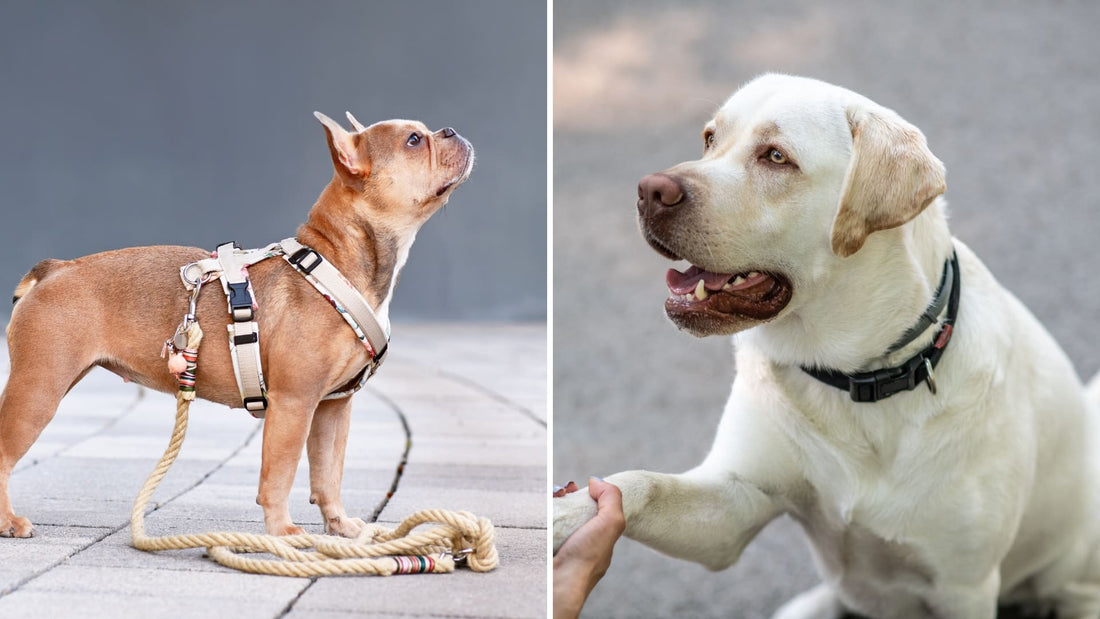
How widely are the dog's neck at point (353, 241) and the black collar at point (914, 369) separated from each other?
112 centimetres

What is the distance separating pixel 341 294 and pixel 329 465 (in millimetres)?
478

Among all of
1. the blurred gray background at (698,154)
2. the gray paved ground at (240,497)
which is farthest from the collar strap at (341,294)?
the blurred gray background at (698,154)

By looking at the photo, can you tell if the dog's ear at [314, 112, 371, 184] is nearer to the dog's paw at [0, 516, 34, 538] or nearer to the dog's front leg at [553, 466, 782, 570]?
the dog's front leg at [553, 466, 782, 570]

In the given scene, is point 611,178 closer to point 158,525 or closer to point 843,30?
point 843,30

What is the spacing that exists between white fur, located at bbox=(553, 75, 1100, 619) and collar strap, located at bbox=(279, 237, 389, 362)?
63cm

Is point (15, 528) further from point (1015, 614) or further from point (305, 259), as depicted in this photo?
point (1015, 614)

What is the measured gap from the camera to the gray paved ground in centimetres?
213

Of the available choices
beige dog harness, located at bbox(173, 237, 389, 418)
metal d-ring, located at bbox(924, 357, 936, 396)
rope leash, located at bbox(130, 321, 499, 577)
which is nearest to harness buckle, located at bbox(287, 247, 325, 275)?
beige dog harness, located at bbox(173, 237, 389, 418)

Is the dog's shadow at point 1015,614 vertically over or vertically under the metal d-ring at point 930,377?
under

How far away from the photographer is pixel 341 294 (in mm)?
2484

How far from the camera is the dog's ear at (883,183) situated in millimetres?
2160

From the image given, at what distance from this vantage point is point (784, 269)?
2.27 m

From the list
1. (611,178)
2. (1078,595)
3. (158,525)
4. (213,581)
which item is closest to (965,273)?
(1078,595)

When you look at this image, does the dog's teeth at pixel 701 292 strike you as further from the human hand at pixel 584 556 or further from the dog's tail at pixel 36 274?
the dog's tail at pixel 36 274
